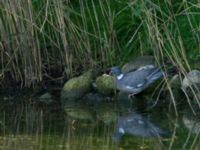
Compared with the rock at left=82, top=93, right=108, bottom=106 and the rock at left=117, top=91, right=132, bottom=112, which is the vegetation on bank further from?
the rock at left=117, top=91, right=132, bottom=112

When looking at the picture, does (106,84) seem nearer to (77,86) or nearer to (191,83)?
(77,86)

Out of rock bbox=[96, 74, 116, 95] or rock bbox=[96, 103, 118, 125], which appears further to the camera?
rock bbox=[96, 74, 116, 95]

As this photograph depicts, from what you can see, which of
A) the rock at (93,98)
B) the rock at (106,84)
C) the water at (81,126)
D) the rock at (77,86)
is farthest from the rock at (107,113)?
the rock at (77,86)

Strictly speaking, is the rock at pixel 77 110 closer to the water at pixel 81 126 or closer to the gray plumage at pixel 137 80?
the water at pixel 81 126

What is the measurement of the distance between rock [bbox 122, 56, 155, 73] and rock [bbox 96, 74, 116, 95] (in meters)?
0.19

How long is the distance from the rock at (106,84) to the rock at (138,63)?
7.5 inches

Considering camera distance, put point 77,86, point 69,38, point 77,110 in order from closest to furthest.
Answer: point 77,110, point 69,38, point 77,86

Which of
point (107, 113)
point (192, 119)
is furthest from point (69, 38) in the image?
point (192, 119)

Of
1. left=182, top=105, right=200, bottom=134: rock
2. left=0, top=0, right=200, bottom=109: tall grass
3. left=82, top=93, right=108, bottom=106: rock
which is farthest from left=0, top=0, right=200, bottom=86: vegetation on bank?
left=182, top=105, right=200, bottom=134: rock

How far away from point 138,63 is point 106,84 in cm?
43

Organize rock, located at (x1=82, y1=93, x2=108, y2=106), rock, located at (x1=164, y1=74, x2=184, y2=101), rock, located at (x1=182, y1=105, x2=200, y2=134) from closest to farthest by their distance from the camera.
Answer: rock, located at (x1=182, y1=105, x2=200, y2=134) → rock, located at (x1=164, y1=74, x2=184, y2=101) → rock, located at (x1=82, y1=93, x2=108, y2=106)

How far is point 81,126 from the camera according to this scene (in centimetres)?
786

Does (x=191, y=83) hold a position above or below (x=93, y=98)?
above

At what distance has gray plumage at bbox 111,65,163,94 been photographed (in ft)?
29.0
